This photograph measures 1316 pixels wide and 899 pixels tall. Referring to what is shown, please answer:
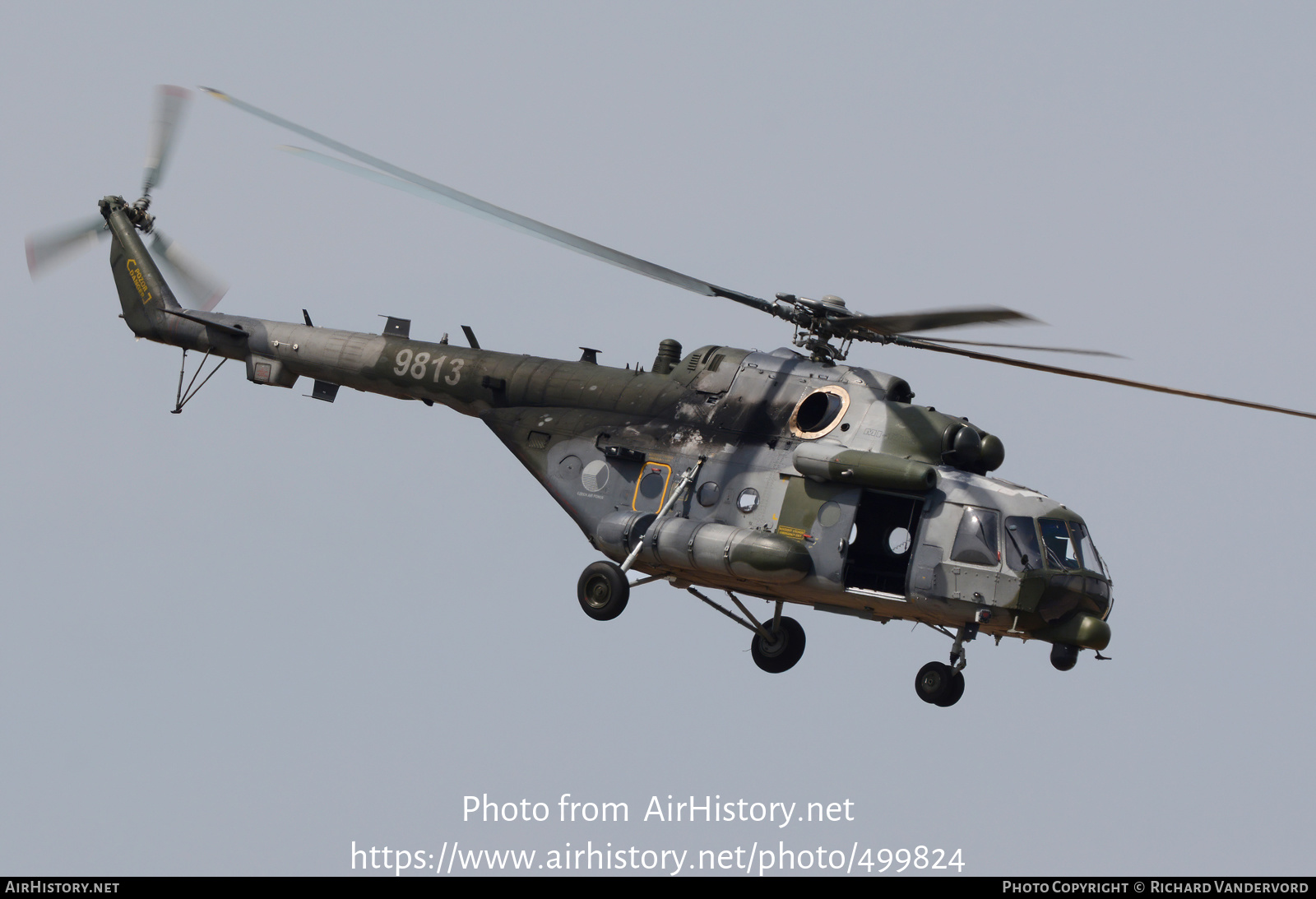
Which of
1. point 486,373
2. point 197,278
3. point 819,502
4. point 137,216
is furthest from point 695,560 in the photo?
point 137,216

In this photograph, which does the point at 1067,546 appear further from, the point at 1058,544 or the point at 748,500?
the point at 748,500

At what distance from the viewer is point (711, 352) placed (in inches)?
987

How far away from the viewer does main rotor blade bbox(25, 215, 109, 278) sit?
1173 inches

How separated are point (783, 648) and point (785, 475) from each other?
135 inches

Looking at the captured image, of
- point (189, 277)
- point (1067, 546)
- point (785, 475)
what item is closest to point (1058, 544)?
point (1067, 546)

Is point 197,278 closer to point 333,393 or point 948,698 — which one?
point 333,393

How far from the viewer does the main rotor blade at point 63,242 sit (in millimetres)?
29797

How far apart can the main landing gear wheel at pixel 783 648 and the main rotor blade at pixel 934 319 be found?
16.7 ft

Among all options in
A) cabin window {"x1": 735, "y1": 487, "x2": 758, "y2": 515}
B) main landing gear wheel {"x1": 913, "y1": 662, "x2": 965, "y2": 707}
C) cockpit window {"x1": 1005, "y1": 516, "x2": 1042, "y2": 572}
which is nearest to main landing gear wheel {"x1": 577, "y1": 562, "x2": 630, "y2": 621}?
cabin window {"x1": 735, "y1": 487, "x2": 758, "y2": 515}

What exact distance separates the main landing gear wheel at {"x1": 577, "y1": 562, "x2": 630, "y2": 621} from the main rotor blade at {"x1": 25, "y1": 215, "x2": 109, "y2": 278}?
40.5 feet

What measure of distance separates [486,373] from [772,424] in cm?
511

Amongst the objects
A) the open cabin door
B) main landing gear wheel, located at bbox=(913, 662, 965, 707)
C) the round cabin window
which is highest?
the round cabin window

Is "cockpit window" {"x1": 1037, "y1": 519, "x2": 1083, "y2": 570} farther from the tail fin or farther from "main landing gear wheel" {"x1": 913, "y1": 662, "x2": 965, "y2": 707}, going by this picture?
the tail fin

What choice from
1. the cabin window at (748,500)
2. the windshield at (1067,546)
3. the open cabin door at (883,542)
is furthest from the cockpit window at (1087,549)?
the cabin window at (748,500)
